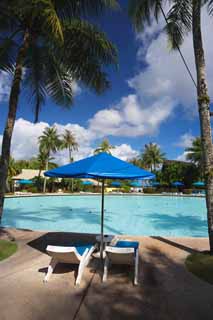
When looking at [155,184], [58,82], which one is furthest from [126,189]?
[58,82]

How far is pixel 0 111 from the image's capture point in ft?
45.2

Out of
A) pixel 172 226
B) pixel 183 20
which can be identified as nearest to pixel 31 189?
pixel 172 226

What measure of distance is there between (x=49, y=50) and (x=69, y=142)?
121 ft

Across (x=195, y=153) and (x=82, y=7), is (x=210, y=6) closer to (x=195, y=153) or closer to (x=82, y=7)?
(x=82, y=7)

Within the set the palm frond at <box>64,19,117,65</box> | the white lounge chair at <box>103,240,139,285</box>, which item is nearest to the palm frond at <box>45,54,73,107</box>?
the palm frond at <box>64,19,117,65</box>

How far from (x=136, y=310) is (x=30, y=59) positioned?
7.11 metres

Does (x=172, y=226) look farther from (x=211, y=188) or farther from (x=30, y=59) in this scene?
(x=30, y=59)

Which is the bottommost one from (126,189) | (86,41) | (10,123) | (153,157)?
(126,189)

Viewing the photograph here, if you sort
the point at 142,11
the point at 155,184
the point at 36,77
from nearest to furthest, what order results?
1. the point at 142,11
2. the point at 36,77
3. the point at 155,184

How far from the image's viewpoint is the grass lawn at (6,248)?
4791 mm

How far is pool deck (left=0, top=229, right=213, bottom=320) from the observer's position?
2.76 meters

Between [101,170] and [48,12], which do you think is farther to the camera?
[48,12]

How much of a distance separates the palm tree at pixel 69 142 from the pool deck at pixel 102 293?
1511 inches

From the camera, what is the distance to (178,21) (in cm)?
582
